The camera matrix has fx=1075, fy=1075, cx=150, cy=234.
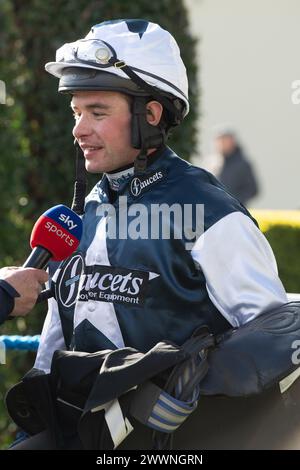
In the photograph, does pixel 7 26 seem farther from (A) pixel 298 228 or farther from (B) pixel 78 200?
(B) pixel 78 200

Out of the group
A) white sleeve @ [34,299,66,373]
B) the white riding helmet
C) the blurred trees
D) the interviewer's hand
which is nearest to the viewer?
the interviewer's hand

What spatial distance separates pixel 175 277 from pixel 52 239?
Answer: 382mm

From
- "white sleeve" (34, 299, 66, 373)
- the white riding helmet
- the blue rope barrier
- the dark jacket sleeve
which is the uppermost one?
the white riding helmet

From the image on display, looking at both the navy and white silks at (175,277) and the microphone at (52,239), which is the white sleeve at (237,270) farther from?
the microphone at (52,239)

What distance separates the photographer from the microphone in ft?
10.5

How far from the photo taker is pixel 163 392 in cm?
291

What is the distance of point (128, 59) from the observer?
3.31m

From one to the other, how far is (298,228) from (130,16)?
6.08ft

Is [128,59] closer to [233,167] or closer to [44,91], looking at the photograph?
[44,91]

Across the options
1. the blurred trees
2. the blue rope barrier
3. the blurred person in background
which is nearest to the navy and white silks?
the blue rope barrier

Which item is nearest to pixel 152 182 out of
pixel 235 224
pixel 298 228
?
pixel 235 224

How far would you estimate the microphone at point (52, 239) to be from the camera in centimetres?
319

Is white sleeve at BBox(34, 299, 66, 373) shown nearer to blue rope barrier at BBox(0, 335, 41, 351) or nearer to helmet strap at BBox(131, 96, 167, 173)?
helmet strap at BBox(131, 96, 167, 173)

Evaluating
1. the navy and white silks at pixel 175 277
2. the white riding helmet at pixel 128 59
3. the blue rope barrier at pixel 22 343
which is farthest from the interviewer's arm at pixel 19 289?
the blue rope barrier at pixel 22 343
